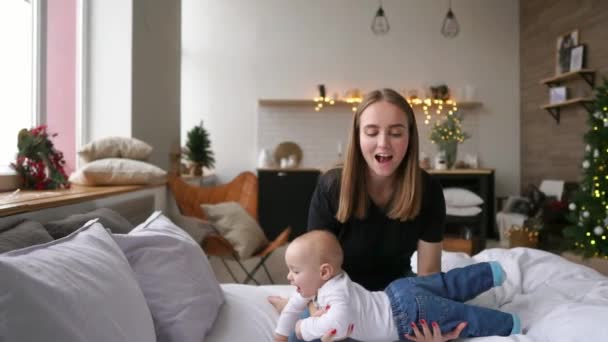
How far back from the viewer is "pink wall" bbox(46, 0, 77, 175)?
10.2 feet

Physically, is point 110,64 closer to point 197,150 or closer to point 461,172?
point 197,150

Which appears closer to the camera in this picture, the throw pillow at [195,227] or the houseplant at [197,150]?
the throw pillow at [195,227]

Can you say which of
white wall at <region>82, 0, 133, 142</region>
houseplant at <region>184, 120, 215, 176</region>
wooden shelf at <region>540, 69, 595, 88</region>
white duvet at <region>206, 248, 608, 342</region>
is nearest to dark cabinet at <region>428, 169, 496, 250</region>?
wooden shelf at <region>540, 69, 595, 88</region>

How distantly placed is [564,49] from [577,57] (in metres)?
0.31

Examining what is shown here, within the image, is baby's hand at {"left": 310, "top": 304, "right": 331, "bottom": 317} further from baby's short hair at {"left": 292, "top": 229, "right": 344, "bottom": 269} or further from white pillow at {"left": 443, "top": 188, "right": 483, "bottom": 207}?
white pillow at {"left": 443, "top": 188, "right": 483, "bottom": 207}

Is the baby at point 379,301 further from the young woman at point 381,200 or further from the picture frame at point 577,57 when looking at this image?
the picture frame at point 577,57

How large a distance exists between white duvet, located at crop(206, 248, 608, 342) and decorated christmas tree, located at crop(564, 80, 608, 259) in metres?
1.92

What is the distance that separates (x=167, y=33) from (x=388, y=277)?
122 inches

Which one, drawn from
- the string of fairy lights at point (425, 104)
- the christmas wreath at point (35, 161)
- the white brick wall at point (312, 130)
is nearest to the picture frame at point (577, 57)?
the string of fairy lights at point (425, 104)

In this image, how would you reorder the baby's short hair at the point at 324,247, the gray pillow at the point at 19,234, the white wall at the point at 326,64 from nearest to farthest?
the gray pillow at the point at 19,234 < the baby's short hair at the point at 324,247 < the white wall at the point at 326,64

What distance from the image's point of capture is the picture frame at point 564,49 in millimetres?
5320

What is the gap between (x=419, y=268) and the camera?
1771 mm

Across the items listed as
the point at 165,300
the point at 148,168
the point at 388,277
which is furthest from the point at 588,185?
the point at 165,300

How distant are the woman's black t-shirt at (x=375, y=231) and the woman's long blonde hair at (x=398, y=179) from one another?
0.14ft
